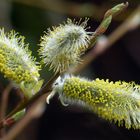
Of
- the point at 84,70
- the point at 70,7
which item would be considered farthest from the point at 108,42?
the point at 70,7

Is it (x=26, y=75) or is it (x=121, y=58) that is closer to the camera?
(x=26, y=75)

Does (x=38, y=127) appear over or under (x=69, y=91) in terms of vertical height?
over

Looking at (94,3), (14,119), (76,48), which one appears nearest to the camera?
(76,48)

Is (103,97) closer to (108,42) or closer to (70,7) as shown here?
(108,42)

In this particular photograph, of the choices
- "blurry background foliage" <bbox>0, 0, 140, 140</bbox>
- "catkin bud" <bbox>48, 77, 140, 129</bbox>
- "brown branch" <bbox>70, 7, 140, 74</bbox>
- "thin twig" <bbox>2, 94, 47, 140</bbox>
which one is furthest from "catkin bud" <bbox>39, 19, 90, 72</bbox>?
"blurry background foliage" <bbox>0, 0, 140, 140</bbox>

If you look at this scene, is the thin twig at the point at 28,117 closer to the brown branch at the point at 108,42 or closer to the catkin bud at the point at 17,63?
the brown branch at the point at 108,42

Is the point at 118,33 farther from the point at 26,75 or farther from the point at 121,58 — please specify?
the point at 26,75

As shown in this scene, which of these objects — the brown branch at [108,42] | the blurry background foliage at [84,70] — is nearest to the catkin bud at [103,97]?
the brown branch at [108,42]

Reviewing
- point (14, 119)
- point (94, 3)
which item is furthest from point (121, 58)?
point (14, 119)
